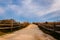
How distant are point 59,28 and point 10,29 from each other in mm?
9041

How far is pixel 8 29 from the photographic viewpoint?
977 inches

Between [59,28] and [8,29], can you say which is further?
[8,29]

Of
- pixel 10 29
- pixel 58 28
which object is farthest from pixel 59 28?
pixel 10 29

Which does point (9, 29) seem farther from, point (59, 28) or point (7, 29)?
point (59, 28)

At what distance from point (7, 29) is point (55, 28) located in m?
9.89

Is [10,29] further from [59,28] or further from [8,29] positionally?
[59,28]

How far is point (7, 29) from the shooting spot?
81.3ft

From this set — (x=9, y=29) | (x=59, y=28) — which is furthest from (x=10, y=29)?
(x=59, y=28)

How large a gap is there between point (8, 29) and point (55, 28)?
9.83 m

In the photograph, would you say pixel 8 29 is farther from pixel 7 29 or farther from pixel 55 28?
pixel 55 28

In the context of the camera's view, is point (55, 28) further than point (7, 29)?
→ No

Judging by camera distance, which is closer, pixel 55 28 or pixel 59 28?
pixel 55 28

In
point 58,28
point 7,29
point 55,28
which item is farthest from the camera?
point 7,29

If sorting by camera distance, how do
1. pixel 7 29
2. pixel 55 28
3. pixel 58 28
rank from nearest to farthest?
1. pixel 55 28
2. pixel 58 28
3. pixel 7 29
